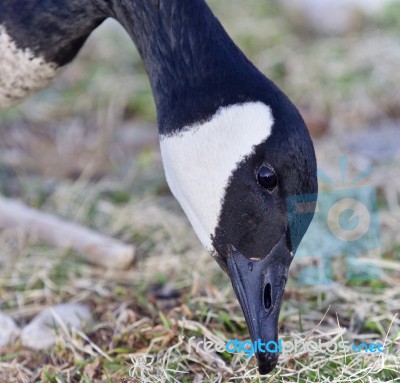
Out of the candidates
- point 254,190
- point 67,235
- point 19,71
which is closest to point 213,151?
point 254,190

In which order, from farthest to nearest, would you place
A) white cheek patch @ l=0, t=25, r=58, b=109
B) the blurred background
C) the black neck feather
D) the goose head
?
white cheek patch @ l=0, t=25, r=58, b=109
the blurred background
the black neck feather
the goose head

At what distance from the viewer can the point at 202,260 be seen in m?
4.02

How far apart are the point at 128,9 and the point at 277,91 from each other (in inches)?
31.2

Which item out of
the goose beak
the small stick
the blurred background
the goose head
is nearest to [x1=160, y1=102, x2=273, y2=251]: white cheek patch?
the goose head

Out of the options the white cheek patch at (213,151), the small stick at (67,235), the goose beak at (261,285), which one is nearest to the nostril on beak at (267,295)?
the goose beak at (261,285)

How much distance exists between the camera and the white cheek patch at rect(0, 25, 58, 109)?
3527 millimetres

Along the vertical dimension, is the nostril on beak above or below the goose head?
below

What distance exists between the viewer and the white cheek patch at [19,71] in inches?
139

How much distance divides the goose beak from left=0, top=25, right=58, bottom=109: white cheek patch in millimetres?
1328

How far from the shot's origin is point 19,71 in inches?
141

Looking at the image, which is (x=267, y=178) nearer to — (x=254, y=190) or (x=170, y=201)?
(x=254, y=190)

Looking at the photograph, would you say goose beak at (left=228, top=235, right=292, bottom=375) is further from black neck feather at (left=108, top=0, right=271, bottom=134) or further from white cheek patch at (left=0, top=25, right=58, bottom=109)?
white cheek patch at (left=0, top=25, right=58, bottom=109)

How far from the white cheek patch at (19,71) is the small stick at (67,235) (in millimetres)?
814

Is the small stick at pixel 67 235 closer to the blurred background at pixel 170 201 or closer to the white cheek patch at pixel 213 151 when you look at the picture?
the blurred background at pixel 170 201
